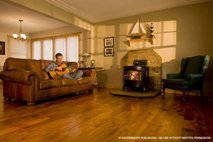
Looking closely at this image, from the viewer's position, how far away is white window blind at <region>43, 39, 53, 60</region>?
661cm

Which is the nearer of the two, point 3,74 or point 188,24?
point 3,74

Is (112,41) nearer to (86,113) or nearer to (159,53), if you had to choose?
(159,53)

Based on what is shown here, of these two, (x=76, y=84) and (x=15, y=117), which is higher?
(x=76, y=84)

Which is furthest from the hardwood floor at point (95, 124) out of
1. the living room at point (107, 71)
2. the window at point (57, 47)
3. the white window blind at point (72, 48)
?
the window at point (57, 47)

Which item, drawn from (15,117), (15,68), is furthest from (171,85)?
(15,68)

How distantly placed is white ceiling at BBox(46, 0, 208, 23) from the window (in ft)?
4.65

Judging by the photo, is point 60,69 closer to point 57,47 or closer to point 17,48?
point 57,47

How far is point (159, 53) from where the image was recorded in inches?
166

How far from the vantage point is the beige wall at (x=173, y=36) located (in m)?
3.67

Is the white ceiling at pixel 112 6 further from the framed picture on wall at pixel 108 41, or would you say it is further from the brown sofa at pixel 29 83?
the brown sofa at pixel 29 83

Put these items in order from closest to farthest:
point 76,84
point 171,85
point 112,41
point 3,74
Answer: point 3,74 → point 171,85 → point 76,84 → point 112,41

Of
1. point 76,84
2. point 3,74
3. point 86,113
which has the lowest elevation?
point 86,113

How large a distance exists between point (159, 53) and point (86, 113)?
9.63 ft

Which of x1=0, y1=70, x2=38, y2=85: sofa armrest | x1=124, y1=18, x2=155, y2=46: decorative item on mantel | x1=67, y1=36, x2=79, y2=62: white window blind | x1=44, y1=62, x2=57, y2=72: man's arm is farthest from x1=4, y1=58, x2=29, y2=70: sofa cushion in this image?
x1=124, y1=18, x2=155, y2=46: decorative item on mantel
